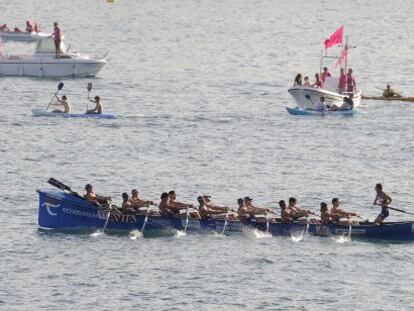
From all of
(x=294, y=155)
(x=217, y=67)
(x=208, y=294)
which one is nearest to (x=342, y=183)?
(x=294, y=155)

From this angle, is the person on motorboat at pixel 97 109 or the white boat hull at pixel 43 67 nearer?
the person on motorboat at pixel 97 109

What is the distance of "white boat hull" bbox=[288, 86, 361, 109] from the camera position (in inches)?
3605

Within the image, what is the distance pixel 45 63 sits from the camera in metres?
103

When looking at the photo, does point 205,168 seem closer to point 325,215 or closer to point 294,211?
point 294,211

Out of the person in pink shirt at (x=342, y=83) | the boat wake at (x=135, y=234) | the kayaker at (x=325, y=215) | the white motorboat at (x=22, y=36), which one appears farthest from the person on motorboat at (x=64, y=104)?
the white motorboat at (x=22, y=36)

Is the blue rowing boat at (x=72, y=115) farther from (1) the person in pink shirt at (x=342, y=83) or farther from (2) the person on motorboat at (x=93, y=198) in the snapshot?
(2) the person on motorboat at (x=93, y=198)

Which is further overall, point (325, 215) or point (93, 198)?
point (93, 198)

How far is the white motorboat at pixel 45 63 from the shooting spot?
103 m

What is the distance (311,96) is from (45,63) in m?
19.2

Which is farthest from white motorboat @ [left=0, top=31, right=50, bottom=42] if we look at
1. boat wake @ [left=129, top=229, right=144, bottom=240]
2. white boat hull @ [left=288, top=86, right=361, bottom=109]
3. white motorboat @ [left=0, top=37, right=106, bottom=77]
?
boat wake @ [left=129, top=229, right=144, bottom=240]

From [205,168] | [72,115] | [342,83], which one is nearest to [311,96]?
[342,83]

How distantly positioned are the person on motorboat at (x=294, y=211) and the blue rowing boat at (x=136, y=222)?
356mm

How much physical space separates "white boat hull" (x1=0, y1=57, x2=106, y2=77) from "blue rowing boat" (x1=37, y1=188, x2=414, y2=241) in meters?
38.4

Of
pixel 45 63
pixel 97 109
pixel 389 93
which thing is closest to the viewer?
pixel 97 109
